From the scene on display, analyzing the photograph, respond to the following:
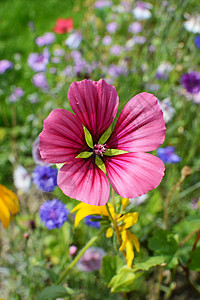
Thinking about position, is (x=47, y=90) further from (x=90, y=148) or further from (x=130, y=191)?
(x=130, y=191)

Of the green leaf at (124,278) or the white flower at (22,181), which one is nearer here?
the green leaf at (124,278)

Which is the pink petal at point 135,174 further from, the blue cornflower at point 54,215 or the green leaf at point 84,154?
the blue cornflower at point 54,215

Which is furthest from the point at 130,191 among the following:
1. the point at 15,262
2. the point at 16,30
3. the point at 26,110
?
the point at 16,30

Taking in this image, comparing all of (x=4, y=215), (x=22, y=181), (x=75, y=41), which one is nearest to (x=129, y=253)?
(x=4, y=215)

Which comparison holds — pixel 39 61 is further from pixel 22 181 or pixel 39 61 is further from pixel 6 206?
pixel 6 206

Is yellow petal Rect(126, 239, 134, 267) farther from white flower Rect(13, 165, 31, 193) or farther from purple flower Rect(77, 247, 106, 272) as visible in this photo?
white flower Rect(13, 165, 31, 193)

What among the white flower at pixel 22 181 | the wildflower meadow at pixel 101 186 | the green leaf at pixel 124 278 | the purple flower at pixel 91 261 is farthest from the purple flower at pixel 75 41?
the green leaf at pixel 124 278

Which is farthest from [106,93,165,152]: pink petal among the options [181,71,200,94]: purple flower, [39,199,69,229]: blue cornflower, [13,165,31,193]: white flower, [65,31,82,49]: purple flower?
[65,31,82,49]: purple flower
